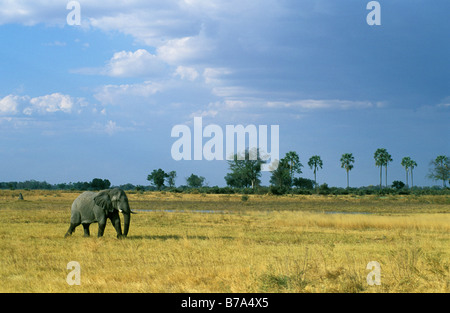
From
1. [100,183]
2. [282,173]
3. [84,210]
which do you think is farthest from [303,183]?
[84,210]

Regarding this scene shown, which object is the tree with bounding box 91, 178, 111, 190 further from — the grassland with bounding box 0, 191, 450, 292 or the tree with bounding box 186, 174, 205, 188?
the grassland with bounding box 0, 191, 450, 292

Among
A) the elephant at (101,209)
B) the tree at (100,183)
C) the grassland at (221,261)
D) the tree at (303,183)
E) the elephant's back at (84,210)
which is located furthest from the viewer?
the tree at (303,183)

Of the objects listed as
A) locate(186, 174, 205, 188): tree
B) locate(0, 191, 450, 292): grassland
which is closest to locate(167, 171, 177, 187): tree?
locate(186, 174, 205, 188): tree

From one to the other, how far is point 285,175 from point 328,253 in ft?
400

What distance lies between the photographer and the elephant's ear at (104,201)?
22641 millimetres

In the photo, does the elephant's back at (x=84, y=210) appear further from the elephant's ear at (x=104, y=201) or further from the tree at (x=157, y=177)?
the tree at (x=157, y=177)

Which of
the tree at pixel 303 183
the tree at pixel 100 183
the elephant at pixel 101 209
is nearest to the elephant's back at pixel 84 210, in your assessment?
the elephant at pixel 101 209

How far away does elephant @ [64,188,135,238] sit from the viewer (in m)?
A: 22.6

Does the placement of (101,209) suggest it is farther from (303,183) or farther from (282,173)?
(303,183)

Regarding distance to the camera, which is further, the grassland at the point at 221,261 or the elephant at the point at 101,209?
the elephant at the point at 101,209

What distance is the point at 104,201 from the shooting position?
2264 cm

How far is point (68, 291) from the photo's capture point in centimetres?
1145
